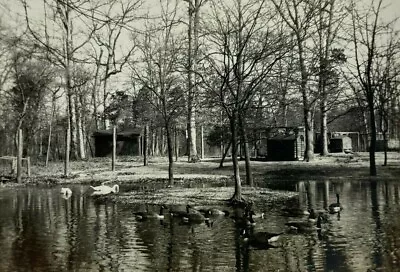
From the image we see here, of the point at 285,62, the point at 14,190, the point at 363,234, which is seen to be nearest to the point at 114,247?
the point at 363,234

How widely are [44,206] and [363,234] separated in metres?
10.8

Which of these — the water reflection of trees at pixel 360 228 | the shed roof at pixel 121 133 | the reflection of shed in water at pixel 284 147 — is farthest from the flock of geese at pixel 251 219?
the shed roof at pixel 121 133

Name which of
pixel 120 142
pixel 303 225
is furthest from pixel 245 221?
pixel 120 142

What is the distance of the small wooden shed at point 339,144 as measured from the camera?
46.2 m

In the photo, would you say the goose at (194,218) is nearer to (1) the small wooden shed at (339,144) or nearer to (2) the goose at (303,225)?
(2) the goose at (303,225)

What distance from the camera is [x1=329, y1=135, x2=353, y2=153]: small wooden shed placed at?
4619 cm

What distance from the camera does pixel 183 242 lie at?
10.6 meters

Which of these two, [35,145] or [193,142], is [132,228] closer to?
[193,142]

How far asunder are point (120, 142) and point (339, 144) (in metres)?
21.0

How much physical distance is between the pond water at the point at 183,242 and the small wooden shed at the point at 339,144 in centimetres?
2966

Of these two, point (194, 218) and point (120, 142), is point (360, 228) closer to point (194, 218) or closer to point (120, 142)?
point (194, 218)

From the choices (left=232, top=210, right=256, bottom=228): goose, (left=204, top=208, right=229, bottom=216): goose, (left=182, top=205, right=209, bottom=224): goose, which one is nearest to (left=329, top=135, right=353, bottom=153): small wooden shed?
(left=204, top=208, right=229, bottom=216): goose

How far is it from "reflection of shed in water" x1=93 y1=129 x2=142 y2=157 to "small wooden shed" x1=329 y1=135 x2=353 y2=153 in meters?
17.9

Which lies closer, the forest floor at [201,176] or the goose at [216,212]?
the goose at [216,212]
